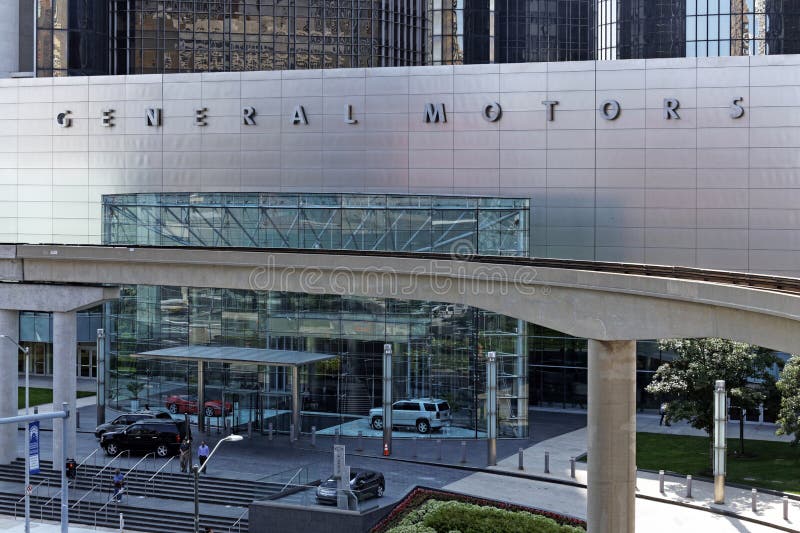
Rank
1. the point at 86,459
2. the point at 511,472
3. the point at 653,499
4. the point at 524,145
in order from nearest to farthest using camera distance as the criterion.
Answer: the point at 653,499 → the point at 511,472 → the point at 86,459 → the point at 524,145

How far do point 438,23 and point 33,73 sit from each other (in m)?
40.1

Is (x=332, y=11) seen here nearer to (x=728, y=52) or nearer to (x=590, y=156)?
(x=728, y=52)

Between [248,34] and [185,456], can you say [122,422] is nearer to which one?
[185,456]

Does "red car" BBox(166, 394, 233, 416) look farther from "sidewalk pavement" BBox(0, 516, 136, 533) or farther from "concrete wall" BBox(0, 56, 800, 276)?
"concrete wall" BBox(0, 56, 800, 276)

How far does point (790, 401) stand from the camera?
45.6 metres

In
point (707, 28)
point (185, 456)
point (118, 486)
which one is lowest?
point (118, 486)

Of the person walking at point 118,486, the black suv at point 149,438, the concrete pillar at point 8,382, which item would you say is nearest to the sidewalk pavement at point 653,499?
the black suv at point 149,438

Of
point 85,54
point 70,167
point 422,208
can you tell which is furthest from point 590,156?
point 85,54

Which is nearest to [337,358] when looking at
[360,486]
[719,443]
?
[360,486]

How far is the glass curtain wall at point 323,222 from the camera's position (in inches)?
2234

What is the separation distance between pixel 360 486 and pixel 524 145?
27443 millimetres

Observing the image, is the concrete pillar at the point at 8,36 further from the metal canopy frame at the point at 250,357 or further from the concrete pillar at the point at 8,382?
the concrete pillar at the point at 8,382

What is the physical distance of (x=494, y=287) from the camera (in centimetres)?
3700

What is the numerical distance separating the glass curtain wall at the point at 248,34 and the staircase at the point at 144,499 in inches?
2519
